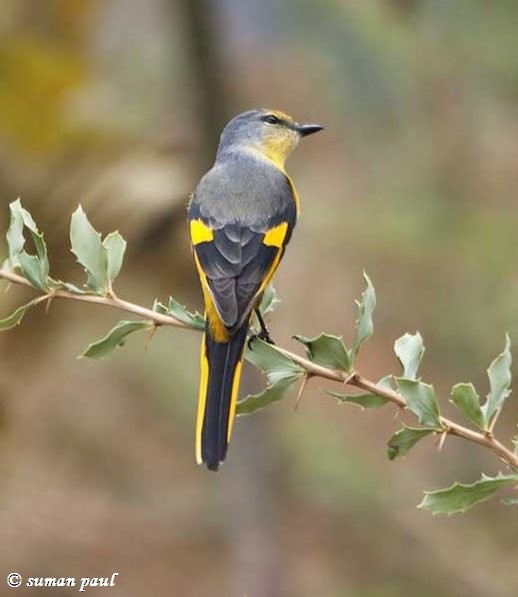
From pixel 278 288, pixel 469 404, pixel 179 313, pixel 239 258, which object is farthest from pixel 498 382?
pixel 278 288

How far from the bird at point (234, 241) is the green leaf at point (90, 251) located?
413mm

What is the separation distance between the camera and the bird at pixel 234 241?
8.20ft

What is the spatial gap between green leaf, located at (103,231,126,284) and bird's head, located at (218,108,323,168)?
1.91m

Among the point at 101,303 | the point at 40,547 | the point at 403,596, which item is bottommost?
the point at 40,547

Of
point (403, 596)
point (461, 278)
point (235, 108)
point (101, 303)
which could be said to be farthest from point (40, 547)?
point (101, 303)

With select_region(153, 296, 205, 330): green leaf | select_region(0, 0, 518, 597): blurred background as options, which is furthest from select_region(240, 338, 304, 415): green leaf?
select_region(0, 0, 518, 597): blurred background

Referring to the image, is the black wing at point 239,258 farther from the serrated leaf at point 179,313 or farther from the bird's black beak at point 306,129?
the bird's black beak at point 306,129

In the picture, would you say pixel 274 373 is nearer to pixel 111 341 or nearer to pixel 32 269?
pixel 111 341

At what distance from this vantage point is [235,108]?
189 inches

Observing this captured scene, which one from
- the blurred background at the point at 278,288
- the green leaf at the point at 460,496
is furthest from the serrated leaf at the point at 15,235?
the blurred background at the point at 278,288

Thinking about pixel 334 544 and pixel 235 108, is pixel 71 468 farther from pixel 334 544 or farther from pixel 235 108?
pixel 235 108

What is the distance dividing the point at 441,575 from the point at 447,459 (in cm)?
89

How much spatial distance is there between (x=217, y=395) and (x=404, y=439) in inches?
24.6

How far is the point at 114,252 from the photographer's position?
2.23 m
